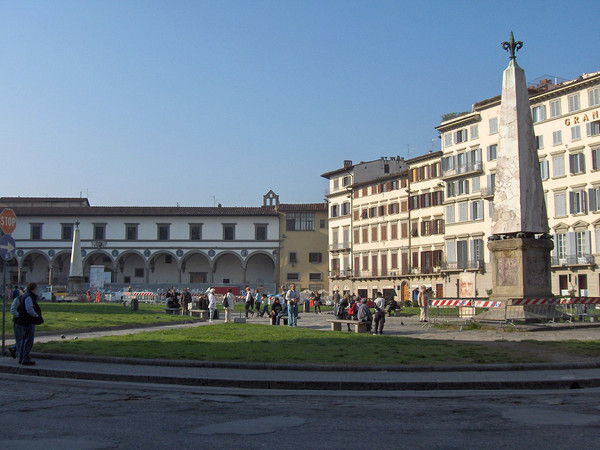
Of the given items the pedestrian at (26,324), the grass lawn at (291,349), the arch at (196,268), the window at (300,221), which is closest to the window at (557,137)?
the window at (300,221)

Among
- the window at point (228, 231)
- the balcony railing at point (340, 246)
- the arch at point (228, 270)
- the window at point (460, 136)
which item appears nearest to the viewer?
the window at point (460, 136)

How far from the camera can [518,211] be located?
22.8 metres

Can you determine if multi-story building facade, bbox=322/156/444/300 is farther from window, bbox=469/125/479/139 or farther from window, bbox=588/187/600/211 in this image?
window, bbox=588/187/600/211

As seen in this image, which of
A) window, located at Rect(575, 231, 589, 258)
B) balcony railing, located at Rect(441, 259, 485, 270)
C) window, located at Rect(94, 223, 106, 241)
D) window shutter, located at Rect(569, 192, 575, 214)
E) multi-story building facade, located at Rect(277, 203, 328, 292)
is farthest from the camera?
window, located at Rect(94, 223, 106, 241)

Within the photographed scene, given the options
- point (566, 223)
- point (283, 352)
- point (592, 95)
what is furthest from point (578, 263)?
point (283, 352)

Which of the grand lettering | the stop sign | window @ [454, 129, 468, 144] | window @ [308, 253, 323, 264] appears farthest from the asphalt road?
window @ [308, 253, 323, 264]

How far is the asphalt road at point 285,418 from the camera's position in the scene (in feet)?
21.4

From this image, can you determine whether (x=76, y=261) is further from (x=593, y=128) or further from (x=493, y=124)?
(x=593, y=128)

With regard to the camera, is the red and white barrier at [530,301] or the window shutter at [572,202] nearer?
the red and white barrier at [530,301]

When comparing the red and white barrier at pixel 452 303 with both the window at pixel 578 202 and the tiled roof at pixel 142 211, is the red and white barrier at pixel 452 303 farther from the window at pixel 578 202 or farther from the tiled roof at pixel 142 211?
the tiled roof at pixel 142 211

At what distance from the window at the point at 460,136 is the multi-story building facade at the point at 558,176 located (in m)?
0.08

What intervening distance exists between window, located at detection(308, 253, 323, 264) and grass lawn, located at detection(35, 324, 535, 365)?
197 ft

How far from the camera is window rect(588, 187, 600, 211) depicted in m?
46.5

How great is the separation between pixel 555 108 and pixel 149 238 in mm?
47505
